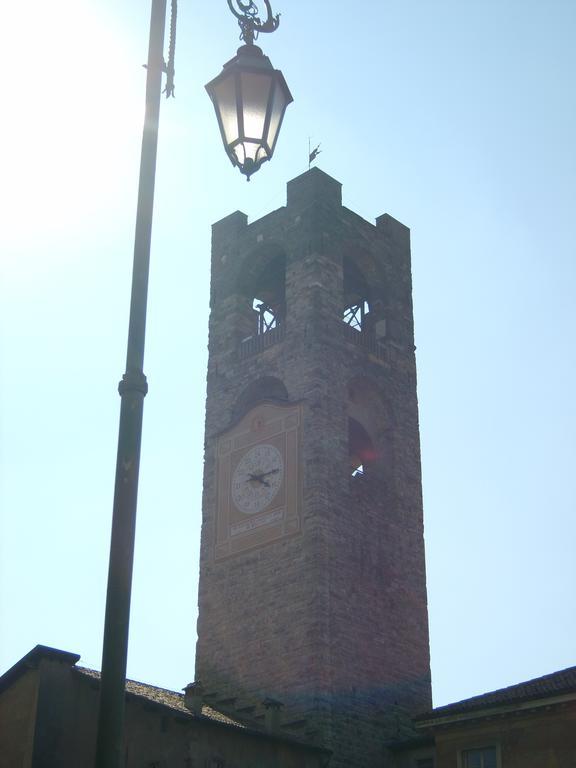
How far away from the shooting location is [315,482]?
27.4m

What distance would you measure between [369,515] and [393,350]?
5432 millimetres

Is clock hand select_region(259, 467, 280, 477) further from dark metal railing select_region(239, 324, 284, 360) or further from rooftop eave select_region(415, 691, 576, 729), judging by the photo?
rooftop eave select_region(415, 691, 576, 729)

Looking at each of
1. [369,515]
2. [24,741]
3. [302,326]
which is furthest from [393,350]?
[24,741]

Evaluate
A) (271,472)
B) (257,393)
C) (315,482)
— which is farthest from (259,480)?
(257,393)

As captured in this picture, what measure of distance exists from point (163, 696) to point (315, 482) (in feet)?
20.4

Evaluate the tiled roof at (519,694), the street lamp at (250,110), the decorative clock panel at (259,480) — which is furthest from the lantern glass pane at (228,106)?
the decorative clock panel at (259,480)

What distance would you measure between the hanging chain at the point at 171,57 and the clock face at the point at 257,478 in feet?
66.7

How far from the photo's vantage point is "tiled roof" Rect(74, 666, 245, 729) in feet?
72.1

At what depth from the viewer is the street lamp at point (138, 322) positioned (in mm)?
6371

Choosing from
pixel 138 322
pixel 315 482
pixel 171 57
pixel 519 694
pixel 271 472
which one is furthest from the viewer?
pixel 271 472

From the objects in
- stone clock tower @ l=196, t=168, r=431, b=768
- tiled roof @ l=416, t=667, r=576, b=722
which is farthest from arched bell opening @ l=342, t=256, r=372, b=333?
tiled roof @ l=416, t=667, r=576, b=722

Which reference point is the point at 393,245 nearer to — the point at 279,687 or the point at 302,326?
the point at 302,326

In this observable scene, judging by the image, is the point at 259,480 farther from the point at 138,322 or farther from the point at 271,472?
the point at 138,322

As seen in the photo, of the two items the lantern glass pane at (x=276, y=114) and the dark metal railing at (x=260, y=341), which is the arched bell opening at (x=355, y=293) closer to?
the dark metal railing at (x=260, y=341)
